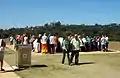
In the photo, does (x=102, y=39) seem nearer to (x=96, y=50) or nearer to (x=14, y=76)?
(x=96, y=50)

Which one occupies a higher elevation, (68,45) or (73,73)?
(68,45)

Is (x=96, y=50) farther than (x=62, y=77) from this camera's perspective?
Yes

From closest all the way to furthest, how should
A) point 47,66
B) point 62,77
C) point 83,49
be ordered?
1. point 62,77
2. point 47,66
3. point 83,49

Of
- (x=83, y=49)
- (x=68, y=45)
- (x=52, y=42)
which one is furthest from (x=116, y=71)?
(x=83, y=49)

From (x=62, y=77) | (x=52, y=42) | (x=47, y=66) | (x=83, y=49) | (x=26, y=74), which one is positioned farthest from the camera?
(x=83, y=49)

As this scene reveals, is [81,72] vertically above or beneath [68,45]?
beneath

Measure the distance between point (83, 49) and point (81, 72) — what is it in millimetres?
13795

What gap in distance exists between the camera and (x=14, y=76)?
15867mm

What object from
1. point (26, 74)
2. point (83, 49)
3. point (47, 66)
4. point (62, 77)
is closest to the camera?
point (62, 77)

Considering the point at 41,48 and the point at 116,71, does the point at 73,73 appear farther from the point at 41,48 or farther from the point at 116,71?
the point at 41,48

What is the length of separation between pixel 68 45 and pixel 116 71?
11.8 ft

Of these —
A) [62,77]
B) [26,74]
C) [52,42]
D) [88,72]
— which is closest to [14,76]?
[26,74]

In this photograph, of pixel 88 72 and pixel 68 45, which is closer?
pixel 88 72

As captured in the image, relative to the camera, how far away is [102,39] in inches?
1208
